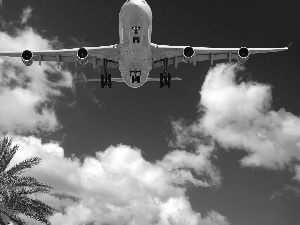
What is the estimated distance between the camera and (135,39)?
92.3ft

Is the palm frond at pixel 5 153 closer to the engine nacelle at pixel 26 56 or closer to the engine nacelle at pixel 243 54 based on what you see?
the engine nacelle at pixel 26 56

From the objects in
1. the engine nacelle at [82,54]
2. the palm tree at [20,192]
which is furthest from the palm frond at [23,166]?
the engine nacelle at [82,54]

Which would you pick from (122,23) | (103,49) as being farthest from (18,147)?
(103,49)

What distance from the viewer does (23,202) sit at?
2127 cm

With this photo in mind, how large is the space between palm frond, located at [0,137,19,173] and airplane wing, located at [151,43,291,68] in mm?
15091

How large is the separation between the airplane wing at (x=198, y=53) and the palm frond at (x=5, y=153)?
15.1m

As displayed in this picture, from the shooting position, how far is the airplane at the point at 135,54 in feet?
86.9

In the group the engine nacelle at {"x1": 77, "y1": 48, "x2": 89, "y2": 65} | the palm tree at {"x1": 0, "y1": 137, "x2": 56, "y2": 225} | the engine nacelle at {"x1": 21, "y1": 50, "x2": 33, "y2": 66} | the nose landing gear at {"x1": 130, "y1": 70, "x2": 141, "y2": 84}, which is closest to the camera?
the palm tree at {"x1": 0, "y1": 137, "x2": 56, "y2": 225}

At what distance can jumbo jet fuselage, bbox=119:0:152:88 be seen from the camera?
25.8 metres

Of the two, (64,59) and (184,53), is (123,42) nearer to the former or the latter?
(184,53)

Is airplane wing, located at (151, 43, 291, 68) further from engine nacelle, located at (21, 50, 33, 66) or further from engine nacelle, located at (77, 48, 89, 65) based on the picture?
engine nacelle, located at (21, 50, 33, 66)

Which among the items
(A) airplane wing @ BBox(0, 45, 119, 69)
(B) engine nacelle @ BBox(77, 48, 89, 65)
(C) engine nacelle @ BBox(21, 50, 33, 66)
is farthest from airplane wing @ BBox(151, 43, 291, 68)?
(C) engine nacelle @ BBox(21, 50, 33, 66)

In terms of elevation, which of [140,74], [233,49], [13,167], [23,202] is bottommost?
[23,202]

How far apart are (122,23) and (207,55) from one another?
40.1ft
